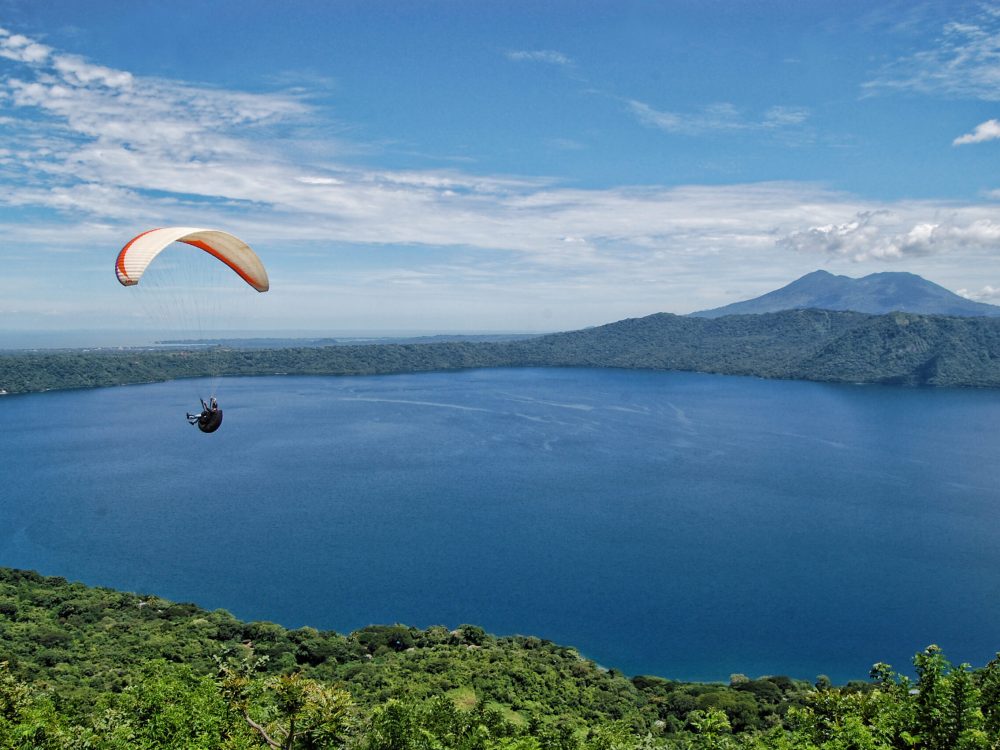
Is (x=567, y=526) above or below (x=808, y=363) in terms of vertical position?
below

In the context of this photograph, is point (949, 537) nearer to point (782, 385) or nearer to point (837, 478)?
point (837, 478)

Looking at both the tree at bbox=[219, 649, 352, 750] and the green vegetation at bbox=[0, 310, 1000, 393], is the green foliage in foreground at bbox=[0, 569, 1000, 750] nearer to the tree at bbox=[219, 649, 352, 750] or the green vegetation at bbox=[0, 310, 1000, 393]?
the tree at bbox=[219, 649, 352, 750]

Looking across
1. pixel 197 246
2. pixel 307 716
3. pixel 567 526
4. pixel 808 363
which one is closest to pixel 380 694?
pixel 307 716

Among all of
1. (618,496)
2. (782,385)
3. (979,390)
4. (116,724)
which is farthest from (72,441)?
(979,390)

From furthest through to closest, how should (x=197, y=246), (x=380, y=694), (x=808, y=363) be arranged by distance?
(x=808, y=363)
(x=380, y=694)
(x=197, y=246)

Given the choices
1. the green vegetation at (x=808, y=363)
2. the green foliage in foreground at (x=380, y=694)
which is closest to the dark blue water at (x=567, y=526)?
the green foliage in foreground at (x=380, y=694)

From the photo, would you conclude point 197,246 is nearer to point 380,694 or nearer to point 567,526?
point 380,694
